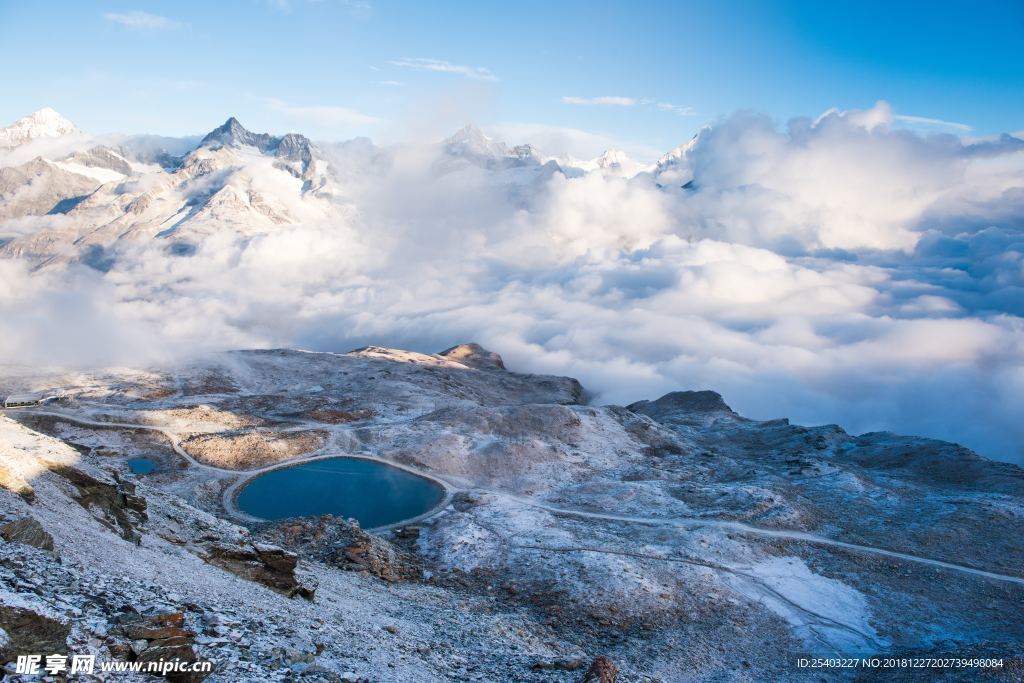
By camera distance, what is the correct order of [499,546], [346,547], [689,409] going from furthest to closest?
[689,409]
[499,546]
[346,547]

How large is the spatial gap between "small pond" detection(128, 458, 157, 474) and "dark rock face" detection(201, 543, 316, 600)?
4469 cm

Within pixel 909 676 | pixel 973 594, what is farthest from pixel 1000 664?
pixel 973 594

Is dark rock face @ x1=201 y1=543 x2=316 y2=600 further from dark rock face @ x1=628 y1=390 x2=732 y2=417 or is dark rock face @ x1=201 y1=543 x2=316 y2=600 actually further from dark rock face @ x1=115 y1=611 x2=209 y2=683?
dark rock face @ x1=628 y1=390 x2=732 y2=417

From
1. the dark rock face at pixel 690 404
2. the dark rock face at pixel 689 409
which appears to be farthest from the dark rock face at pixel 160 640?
the dark rock face at pixel 690 404

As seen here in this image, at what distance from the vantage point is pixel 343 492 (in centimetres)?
7156

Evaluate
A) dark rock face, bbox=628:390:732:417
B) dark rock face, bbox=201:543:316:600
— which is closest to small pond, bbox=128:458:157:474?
dark rock face, bbox=201:543:316:600

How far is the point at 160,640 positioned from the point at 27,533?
834 centimetres

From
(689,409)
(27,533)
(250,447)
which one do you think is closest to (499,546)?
(27,533)

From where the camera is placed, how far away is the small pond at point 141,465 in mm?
73019

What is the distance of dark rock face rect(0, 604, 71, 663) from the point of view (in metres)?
16.4

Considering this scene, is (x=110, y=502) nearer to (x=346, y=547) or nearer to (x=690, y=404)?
(x=346, y=547)

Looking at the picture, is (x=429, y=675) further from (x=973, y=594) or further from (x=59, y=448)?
(x=973, y=594)

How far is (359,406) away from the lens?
108250 mm

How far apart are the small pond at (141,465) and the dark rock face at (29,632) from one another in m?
62.5
